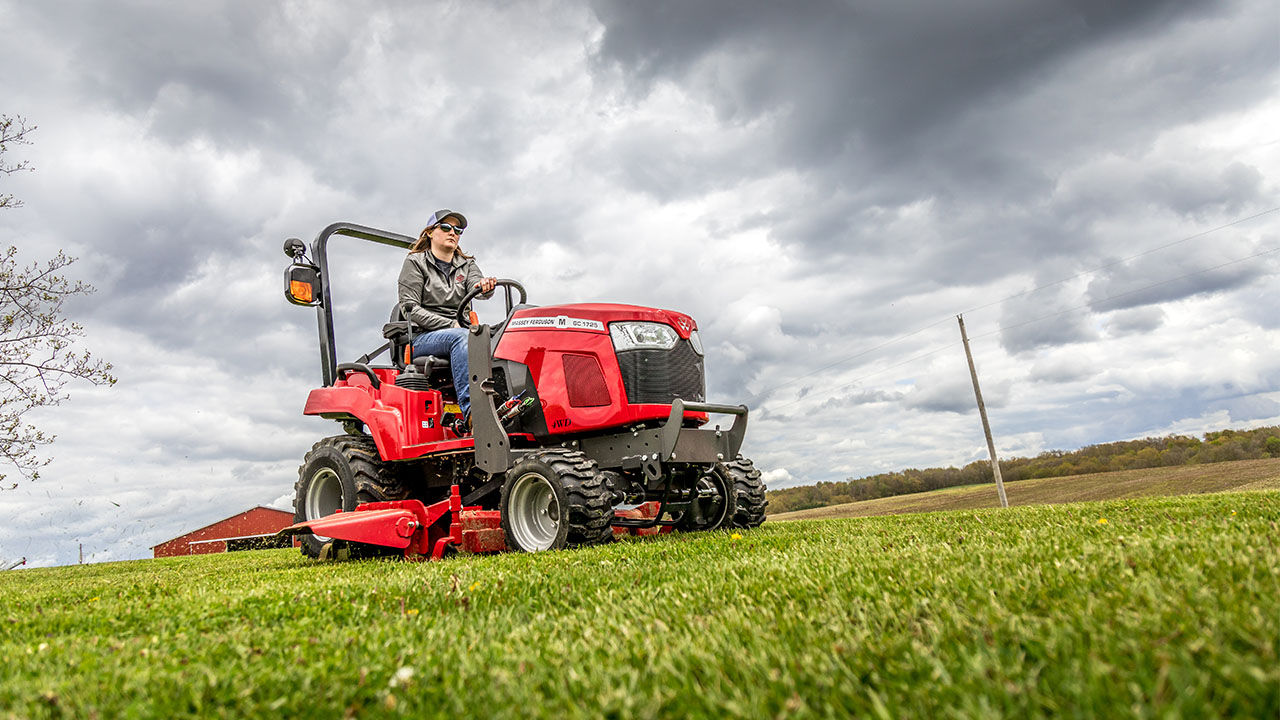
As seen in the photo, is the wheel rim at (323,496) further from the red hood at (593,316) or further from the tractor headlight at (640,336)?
the tractor headlight at (640,336)

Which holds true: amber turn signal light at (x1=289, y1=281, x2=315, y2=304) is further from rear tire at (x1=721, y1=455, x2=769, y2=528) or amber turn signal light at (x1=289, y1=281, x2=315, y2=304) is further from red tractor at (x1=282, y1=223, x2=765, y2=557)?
rear tire at (x1=721, y1=455, x2=769, y2=528)

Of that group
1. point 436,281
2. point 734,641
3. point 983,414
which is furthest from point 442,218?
point 983,414

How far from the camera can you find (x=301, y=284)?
7883mm

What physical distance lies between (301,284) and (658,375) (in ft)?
13.7

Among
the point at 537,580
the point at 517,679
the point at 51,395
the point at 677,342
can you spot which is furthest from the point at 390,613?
the point at 51,395

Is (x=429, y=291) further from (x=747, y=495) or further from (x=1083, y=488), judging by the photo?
(x=1083, y=488)

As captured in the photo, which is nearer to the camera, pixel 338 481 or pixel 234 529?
pixel 338 481

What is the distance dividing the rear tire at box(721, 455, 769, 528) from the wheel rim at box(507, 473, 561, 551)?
166cm

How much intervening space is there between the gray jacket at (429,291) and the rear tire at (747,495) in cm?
273

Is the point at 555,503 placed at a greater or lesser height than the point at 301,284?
lesser

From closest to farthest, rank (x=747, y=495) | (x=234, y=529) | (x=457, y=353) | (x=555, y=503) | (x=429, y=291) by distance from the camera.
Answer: (x=555, y=503) < (x=457, y=353) < (x=747, y=495) < (x=429, y=291) < (x=234, y=529)

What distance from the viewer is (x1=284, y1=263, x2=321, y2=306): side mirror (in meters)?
7.82

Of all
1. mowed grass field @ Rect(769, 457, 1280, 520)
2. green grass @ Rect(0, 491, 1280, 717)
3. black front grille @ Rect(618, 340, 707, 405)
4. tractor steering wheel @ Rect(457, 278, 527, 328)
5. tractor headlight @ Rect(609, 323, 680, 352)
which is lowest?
mowed grass field @ Rect(769, 457, 1280, 520)

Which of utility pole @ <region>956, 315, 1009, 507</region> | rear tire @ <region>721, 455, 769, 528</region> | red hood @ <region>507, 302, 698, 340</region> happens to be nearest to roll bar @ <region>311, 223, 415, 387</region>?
red hood @ <region>507, 302, 698, 340</region>
